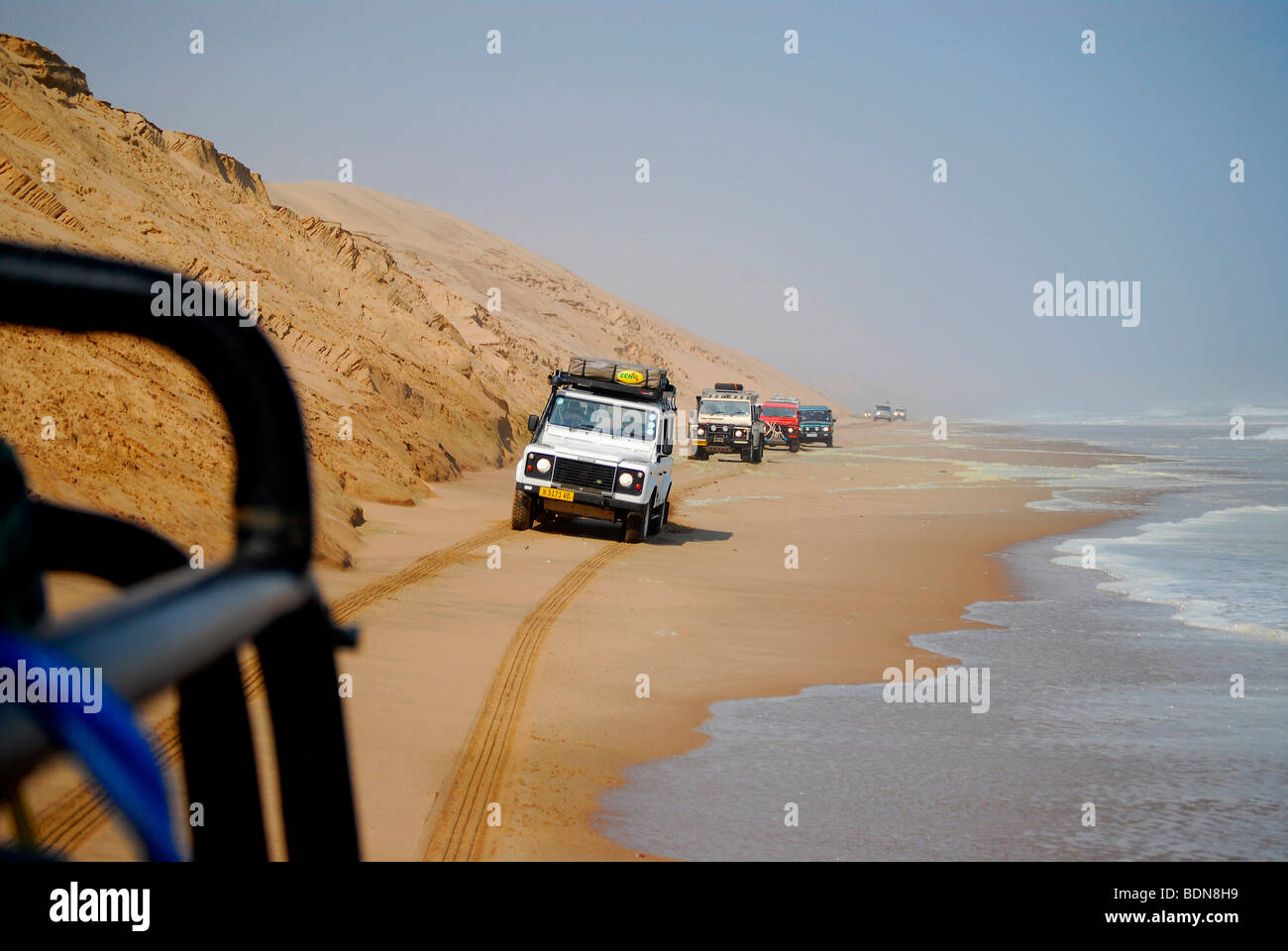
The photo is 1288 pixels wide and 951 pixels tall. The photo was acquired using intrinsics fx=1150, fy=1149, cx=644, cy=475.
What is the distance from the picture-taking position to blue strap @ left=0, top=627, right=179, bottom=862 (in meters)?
0.79

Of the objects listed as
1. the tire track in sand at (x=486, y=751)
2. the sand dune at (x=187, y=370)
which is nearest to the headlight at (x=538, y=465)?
the sand dune at (x=187, y=370)

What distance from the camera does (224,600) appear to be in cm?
111

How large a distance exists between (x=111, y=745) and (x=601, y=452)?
54.6 feet

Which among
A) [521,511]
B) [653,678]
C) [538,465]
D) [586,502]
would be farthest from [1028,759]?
[521,511]

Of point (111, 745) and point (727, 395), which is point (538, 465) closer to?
point (111, 745)

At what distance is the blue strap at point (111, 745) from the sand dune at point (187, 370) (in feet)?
4.94

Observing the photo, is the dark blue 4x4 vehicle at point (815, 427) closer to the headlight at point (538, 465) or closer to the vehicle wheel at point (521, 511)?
the vehicle wheel at point (521, 511)

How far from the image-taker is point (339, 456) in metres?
19.8

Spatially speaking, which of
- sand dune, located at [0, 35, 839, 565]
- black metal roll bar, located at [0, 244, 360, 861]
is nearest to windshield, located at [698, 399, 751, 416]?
sand dune, located at [0, 35, 839, 565]

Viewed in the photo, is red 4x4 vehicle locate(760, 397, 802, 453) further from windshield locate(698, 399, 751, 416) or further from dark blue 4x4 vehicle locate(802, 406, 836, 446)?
windshield locate(698, 399, 751, 416)

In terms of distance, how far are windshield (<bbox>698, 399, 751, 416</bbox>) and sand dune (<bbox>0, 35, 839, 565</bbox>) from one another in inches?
290
